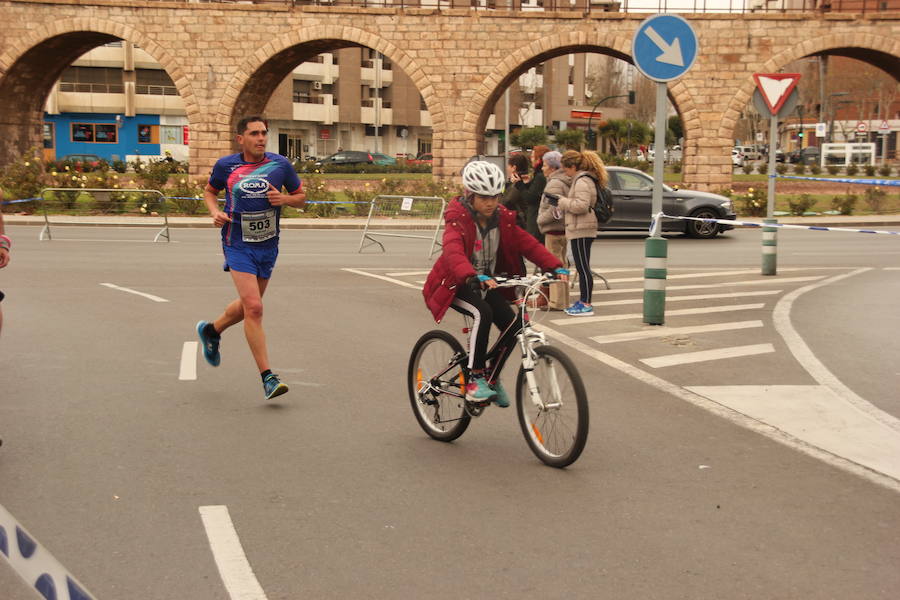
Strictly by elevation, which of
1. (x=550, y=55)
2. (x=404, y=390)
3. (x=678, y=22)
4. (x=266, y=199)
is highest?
(x=550, y=55)

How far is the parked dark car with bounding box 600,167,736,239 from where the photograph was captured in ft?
77.9

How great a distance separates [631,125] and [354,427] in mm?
80140

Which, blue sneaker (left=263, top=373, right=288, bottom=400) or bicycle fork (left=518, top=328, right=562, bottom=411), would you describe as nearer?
bicycle fork (left=518, top=328, right=562, bottom=411)

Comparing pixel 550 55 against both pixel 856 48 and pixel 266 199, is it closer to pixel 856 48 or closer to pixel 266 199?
pixel 856 48

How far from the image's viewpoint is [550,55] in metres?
41.9

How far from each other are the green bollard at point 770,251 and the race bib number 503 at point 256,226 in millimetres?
9885

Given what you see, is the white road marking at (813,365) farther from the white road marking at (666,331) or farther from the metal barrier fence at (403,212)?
the metal barrier fence at (403,212)

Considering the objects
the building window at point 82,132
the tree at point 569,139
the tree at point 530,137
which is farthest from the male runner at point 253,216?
the tree at point 569,139

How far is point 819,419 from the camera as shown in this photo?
7.16m

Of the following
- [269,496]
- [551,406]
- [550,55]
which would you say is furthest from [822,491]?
[550,55]

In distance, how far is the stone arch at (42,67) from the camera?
41.4 metres

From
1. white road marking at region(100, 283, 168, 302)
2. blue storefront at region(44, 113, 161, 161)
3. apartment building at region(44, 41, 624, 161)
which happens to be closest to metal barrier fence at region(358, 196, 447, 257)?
white road marking at region(100, 283, 168, 302)

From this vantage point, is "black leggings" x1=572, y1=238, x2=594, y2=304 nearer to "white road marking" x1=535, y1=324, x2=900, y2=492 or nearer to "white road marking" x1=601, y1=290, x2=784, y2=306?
"white road marking" x1=601, y1=290, x2=784, y2=306

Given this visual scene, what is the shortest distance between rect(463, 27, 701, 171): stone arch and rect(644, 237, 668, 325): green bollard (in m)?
30.3
